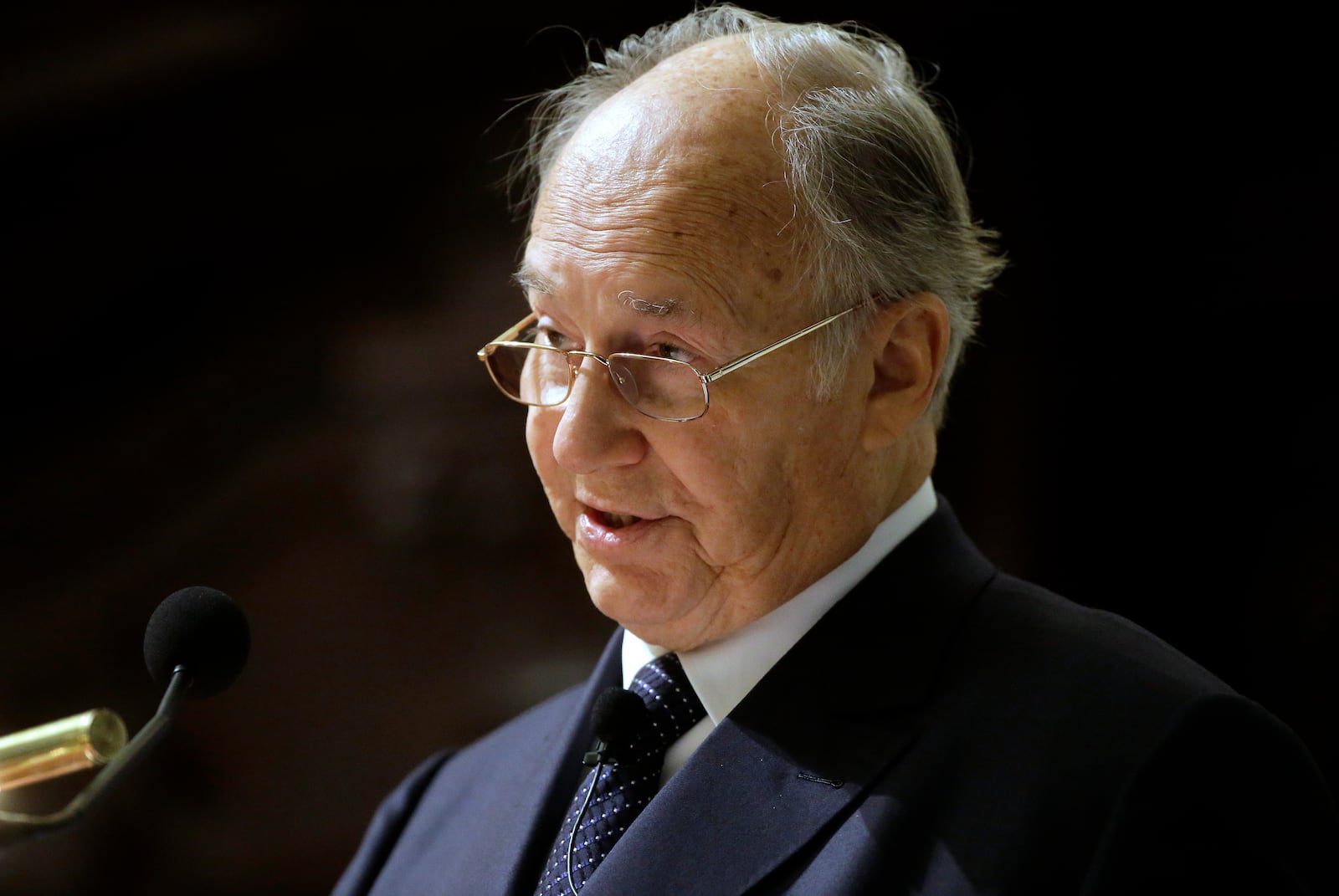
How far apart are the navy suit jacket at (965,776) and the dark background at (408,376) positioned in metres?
0.80

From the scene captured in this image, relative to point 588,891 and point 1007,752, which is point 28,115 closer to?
point 588,891

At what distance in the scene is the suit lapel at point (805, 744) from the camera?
4.59ft

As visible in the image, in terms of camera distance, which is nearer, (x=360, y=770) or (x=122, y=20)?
(x=122, y=20)

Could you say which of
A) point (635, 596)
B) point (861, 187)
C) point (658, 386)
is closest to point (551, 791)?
point (635, 596)

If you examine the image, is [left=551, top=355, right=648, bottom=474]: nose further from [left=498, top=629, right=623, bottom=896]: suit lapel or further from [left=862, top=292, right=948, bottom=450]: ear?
[left=498, top=629, right=623, bottom=896]: suit lapel

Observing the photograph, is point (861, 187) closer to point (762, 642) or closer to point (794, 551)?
point (794, 551)

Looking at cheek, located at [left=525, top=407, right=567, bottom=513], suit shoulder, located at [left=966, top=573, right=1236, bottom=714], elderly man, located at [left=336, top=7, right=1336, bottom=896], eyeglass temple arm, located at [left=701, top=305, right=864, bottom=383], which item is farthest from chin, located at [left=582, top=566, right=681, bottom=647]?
suit shoulder, located at [left=966, top=573, right=1236, bottom=714]

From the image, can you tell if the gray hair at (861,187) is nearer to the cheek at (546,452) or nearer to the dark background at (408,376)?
the cheek at (546,452)

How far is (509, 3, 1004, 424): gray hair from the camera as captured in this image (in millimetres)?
1528

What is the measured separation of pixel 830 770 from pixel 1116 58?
1.49m

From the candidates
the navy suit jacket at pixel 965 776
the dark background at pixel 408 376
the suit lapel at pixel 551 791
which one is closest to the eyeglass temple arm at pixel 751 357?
the navy suit jacket at pixel 965 776

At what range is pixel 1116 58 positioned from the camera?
2.24 m

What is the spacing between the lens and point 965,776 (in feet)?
4.51

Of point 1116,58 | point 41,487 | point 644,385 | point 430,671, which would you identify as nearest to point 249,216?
point 41,487
